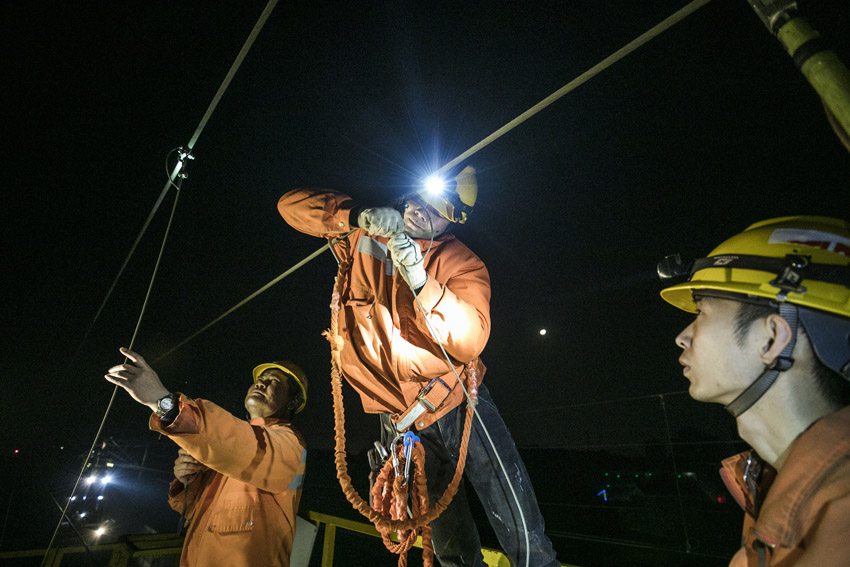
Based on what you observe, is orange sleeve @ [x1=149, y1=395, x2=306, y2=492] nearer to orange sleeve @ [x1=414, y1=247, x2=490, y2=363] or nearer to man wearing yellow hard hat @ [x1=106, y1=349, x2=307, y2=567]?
man wearing yellow hard hat @ [x1=106, y1=349, x2=307, y2=567]

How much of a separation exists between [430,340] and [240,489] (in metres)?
1.86

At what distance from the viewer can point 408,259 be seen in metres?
1.94

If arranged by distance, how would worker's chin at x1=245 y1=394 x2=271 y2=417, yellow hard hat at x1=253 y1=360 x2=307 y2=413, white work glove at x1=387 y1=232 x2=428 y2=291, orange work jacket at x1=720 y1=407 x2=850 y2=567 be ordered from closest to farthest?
orange work jacket at x1=720 y1=407 x2=850 y2=567 < white work glove at x1=387 y1=232 x2=428 y2=291 < worker's chin at x1=245 y1=394 x2=271 y2=417 < yellow hard hat at x1=253 y1=360 x2=307 y2=413

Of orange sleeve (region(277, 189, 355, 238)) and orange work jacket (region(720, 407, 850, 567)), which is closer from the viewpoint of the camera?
orange work jacket (region(720, 407, 850, 567))

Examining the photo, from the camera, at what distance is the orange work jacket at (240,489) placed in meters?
2.29

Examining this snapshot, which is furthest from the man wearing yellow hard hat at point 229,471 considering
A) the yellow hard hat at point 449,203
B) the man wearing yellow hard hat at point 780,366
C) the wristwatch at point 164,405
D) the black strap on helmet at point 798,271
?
the black strap on helmet at point 798,271

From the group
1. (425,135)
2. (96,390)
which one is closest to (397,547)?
(425,135)

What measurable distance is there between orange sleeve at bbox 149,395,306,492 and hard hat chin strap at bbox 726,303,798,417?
249 centimetres

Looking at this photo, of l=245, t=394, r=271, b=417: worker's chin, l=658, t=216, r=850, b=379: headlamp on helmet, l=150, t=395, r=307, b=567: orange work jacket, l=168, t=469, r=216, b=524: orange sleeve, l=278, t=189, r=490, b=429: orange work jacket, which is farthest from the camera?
l=245, t=394, r=271, b=417: worker's chin

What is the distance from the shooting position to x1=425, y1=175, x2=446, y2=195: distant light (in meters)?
2.51

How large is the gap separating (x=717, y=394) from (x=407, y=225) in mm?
1759

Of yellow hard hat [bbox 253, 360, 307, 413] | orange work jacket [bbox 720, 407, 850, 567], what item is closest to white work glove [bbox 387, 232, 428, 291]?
orange work jacket [bbox 720, 407, 850, 567]

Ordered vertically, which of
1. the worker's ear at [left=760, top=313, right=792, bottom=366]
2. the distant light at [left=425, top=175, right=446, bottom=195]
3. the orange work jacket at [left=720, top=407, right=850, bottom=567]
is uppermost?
the distant light at [left=425, top=175, right=446, bottom=195]

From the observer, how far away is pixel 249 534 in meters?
2.72
